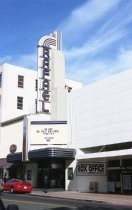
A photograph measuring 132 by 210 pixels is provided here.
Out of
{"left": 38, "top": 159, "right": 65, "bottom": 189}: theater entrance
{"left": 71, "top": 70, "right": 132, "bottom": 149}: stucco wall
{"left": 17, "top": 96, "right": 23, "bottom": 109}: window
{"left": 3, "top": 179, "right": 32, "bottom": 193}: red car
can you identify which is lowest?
{"left": 3, "top": 179, "right": 32, "bottom": 193}: red car

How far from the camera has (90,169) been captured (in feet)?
131

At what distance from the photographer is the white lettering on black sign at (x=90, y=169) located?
128ft

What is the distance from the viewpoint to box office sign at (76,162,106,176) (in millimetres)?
39000

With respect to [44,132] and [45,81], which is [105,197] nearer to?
[44,132]

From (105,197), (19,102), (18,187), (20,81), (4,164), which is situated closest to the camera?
(105,197)

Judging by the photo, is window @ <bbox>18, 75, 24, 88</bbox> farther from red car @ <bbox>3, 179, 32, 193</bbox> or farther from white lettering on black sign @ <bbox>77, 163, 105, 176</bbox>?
red car @ <bbox>3, 179, 32, 193</bbox>

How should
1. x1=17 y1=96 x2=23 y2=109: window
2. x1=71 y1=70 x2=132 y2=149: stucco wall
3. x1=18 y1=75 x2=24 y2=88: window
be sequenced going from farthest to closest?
x1=18 y1=75 x2=24 y2=88: window
x1=17 y1=96 x2=23 y2=109: window
x1=71 y1=70 x2=132 y2=149: stucco wall

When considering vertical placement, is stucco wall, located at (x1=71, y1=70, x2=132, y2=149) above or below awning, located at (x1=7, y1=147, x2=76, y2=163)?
above

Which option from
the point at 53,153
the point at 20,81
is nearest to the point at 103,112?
the point at 53,153

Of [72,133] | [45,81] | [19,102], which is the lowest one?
[72,133]

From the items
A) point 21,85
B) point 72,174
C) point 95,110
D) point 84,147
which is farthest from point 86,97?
point 21,85

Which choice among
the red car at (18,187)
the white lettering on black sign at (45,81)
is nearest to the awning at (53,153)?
the red car at (18,187)

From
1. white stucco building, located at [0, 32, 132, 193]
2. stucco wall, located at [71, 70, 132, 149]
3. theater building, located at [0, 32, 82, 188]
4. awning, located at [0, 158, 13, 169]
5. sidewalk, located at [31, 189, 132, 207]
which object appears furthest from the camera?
awning, located at [0, 158, 13, 169]

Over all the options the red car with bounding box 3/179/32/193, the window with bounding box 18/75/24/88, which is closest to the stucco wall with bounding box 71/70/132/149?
the red car with bounding box 3/179/32/193
